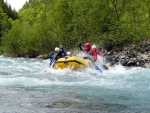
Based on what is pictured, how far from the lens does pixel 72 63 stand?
1739 cm

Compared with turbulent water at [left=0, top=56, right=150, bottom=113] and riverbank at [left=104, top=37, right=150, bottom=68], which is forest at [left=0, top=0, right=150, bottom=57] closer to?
riverbank at [left=104, top=37, right=150, bottom=68]

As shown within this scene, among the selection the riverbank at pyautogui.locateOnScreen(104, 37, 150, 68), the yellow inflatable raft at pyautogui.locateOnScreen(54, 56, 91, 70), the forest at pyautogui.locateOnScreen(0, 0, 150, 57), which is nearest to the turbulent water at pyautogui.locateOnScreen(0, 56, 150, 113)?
the yellow inflatable raft at pyautogui.locateOnScreen(54, 56, 91, 70)

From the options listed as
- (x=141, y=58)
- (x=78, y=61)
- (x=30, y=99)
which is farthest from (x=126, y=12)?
(x=30, y=99)

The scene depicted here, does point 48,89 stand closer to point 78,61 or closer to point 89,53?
point 78,61

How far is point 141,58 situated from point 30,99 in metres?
16.3

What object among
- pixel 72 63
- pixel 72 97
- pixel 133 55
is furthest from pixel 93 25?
pixel 72 97

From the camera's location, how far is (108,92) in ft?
34.3

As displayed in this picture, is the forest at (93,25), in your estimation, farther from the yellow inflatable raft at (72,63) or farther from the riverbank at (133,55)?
the yellow inflatable raft at (72,63)

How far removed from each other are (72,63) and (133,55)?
30.8 ft

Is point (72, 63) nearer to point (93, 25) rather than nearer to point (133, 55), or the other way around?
point (133, 55)

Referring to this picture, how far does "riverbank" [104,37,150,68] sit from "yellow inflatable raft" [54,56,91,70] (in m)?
5.88

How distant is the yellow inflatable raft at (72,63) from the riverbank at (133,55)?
5.88m

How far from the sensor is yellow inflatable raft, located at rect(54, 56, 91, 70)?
687 inches

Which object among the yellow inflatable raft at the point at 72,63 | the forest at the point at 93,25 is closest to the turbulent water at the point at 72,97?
the yellow inflatable raft at the point at 72,63
